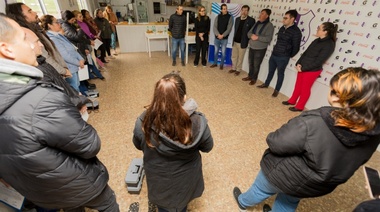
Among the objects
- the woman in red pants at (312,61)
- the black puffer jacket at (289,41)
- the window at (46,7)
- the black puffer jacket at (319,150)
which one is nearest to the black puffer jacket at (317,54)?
the woman in red pants at (312,61)

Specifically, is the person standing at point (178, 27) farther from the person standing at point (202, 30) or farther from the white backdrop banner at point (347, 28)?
the white backdrop banner at point (347, 28)

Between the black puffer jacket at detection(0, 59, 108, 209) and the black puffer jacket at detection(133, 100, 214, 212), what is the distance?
1.05 ft

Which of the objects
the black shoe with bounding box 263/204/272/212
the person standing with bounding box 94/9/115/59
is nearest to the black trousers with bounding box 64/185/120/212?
the black shoe with bounding box 263/204/272/212

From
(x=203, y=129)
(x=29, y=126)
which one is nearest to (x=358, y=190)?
(x=203, y=129)

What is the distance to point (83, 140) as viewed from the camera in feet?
2.76

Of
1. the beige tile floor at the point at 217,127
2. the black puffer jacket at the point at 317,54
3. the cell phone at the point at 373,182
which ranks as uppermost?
the black puffer jacket at the point at 317,54

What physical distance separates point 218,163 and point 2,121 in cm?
177

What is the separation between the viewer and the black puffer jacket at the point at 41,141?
670 millimetres

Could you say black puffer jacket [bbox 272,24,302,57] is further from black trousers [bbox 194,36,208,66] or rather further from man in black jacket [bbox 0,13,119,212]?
man in black jacket [bbox 0,13,119,212]

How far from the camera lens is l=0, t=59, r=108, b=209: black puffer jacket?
67 centimetres

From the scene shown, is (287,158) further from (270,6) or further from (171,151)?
Answer: (270,6)

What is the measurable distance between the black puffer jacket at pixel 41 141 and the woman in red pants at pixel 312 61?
3.05m

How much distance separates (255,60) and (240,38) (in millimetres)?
698

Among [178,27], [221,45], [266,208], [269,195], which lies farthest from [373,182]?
[178,27]
